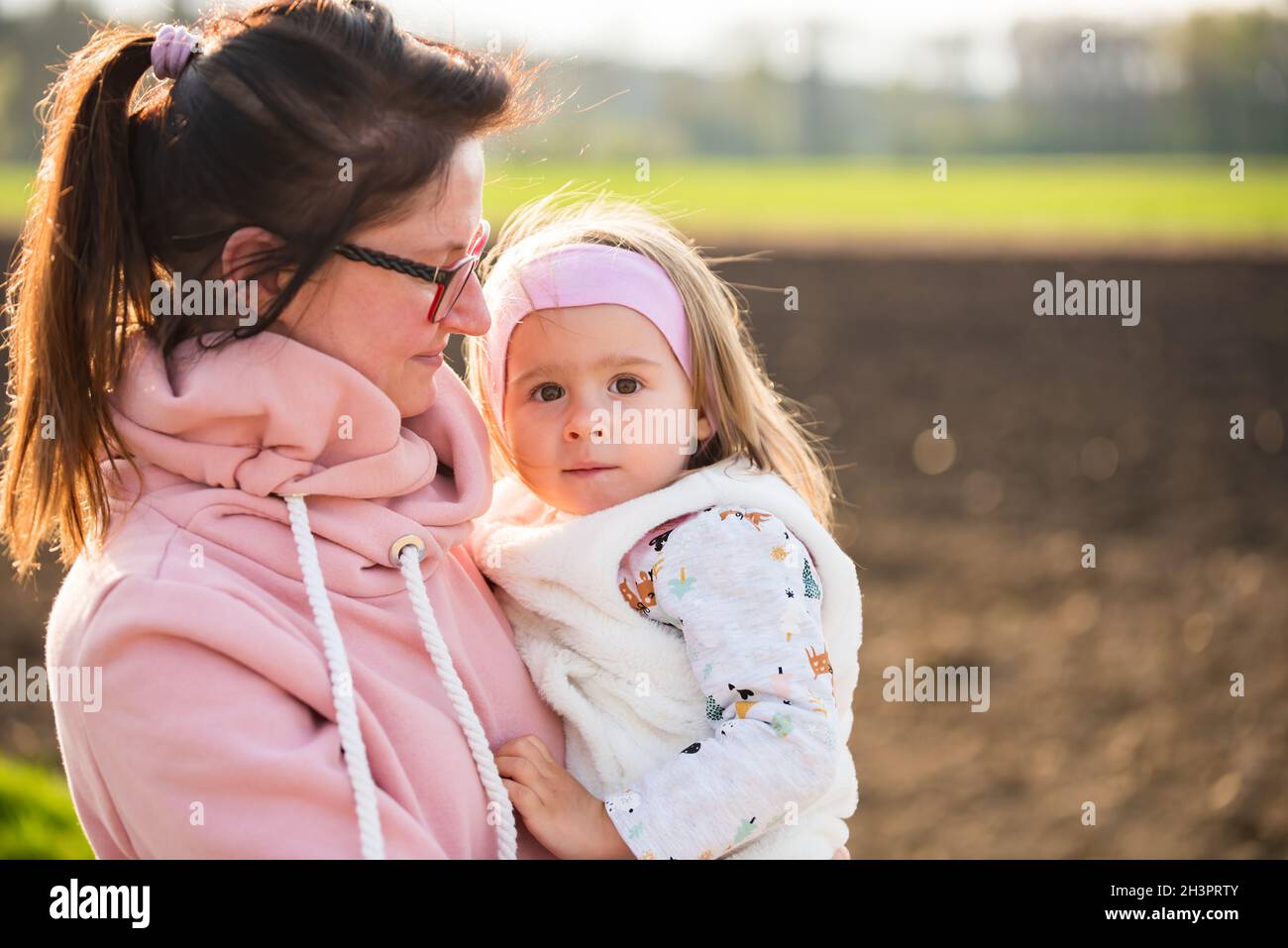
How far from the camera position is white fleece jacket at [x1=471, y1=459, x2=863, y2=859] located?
2.06 metres

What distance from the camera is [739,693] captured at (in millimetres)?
1972

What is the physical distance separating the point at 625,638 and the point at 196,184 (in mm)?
910

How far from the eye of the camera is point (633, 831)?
1.92 m

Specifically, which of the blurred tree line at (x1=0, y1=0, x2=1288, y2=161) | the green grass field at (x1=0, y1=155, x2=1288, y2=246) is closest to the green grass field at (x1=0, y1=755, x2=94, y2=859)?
the green grass field at (x1=0, y1=155, x2=1288, y2=246)

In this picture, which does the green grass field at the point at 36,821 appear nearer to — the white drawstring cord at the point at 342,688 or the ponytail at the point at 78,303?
the ponytail at the point at 78,303

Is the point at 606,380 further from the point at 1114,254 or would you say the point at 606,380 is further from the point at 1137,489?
the point at 1114,254

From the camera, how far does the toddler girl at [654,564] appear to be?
75.7 inches

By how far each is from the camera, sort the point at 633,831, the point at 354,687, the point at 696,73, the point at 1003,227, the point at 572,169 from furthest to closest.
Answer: the point at 696,73 → the point at 572,169 → the point at 1003,227 → the point at 633,831 → the point at 354,687

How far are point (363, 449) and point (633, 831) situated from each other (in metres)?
0.66

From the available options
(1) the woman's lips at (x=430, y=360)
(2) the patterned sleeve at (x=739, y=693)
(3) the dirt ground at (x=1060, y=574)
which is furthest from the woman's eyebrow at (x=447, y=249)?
(3) the dirt ground at (x=1060, y=574)

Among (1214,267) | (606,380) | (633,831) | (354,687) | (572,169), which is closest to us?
(354,687)

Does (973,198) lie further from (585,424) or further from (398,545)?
(398,545)

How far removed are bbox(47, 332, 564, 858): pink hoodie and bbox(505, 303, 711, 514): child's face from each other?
22cm
